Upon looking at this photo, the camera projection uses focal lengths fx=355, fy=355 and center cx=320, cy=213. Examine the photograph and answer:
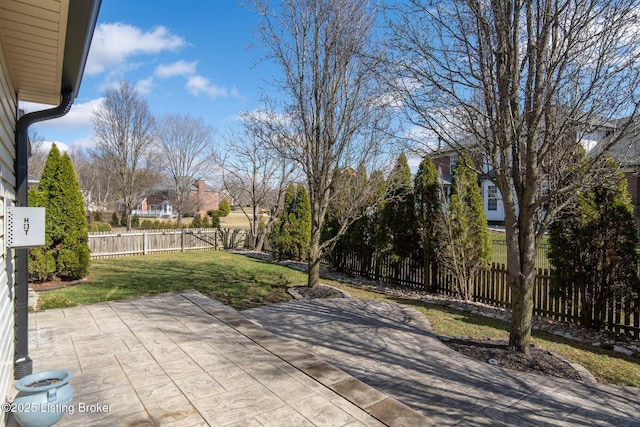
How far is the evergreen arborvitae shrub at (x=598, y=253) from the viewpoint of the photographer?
549 centimetres

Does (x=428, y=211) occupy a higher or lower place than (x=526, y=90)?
lower

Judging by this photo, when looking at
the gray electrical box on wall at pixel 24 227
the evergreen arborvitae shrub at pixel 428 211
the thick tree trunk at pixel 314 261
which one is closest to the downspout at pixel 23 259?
the gray electrical box on wall at pixel 24 227

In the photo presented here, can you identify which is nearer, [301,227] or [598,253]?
[598,253]

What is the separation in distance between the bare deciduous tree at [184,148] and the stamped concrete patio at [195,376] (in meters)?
18.6

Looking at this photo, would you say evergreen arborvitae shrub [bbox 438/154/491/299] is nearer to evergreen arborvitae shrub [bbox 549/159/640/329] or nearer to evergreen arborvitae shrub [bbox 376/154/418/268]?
evergreen arborvitae shrub [bbox 376/154/418/268]

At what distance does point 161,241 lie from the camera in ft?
48.9

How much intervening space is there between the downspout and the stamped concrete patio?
0.94 feet

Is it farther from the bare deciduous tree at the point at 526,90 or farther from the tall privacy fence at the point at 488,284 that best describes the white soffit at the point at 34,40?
the tall privacy fence at the point at 488,284

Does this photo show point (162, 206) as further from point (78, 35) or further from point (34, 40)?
point (78, 35)

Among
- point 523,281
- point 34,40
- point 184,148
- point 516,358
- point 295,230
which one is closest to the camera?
point 34,40

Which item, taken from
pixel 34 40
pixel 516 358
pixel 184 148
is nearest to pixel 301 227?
pixel 516 358

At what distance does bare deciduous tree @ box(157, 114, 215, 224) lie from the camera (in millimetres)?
21641

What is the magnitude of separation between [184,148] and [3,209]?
20936 millimetres

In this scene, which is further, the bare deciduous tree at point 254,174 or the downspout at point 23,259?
the bare deciduous tree at point 254,174
